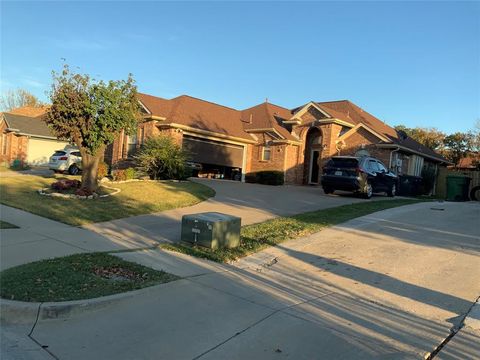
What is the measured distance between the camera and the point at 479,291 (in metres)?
→ 6.39

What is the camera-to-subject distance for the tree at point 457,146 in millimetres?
53103

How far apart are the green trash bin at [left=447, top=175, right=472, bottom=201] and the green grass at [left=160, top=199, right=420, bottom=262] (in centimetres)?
900

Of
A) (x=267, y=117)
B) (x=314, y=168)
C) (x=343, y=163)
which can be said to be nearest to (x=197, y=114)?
(x=267, y=117)

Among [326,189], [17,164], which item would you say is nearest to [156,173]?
[326,189]

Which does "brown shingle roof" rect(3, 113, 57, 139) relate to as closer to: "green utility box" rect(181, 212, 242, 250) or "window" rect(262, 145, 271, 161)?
"window" rect(262, 145, 271, 161)

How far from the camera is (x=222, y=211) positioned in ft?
44.3

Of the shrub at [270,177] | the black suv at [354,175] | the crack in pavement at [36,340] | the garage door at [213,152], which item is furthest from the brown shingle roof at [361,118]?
the crack in pavement at [36,340]

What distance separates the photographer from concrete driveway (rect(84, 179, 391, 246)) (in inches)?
391

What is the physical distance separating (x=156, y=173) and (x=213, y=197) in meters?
5.50

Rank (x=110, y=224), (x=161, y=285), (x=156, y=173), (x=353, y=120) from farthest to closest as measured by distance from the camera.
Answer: (x=353, y=120), (x=156, y=173), (x=110, y=224), (x=161, y=285)

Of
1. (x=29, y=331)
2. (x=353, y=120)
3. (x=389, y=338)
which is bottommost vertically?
(x=29, y=331)

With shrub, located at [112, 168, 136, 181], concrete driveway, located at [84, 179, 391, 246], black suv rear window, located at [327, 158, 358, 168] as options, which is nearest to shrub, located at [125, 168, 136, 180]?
shrub, located at [112, 168, 136, 181]

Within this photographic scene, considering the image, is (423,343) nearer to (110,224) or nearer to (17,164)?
(110,224)

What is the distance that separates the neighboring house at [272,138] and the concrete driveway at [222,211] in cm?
577
